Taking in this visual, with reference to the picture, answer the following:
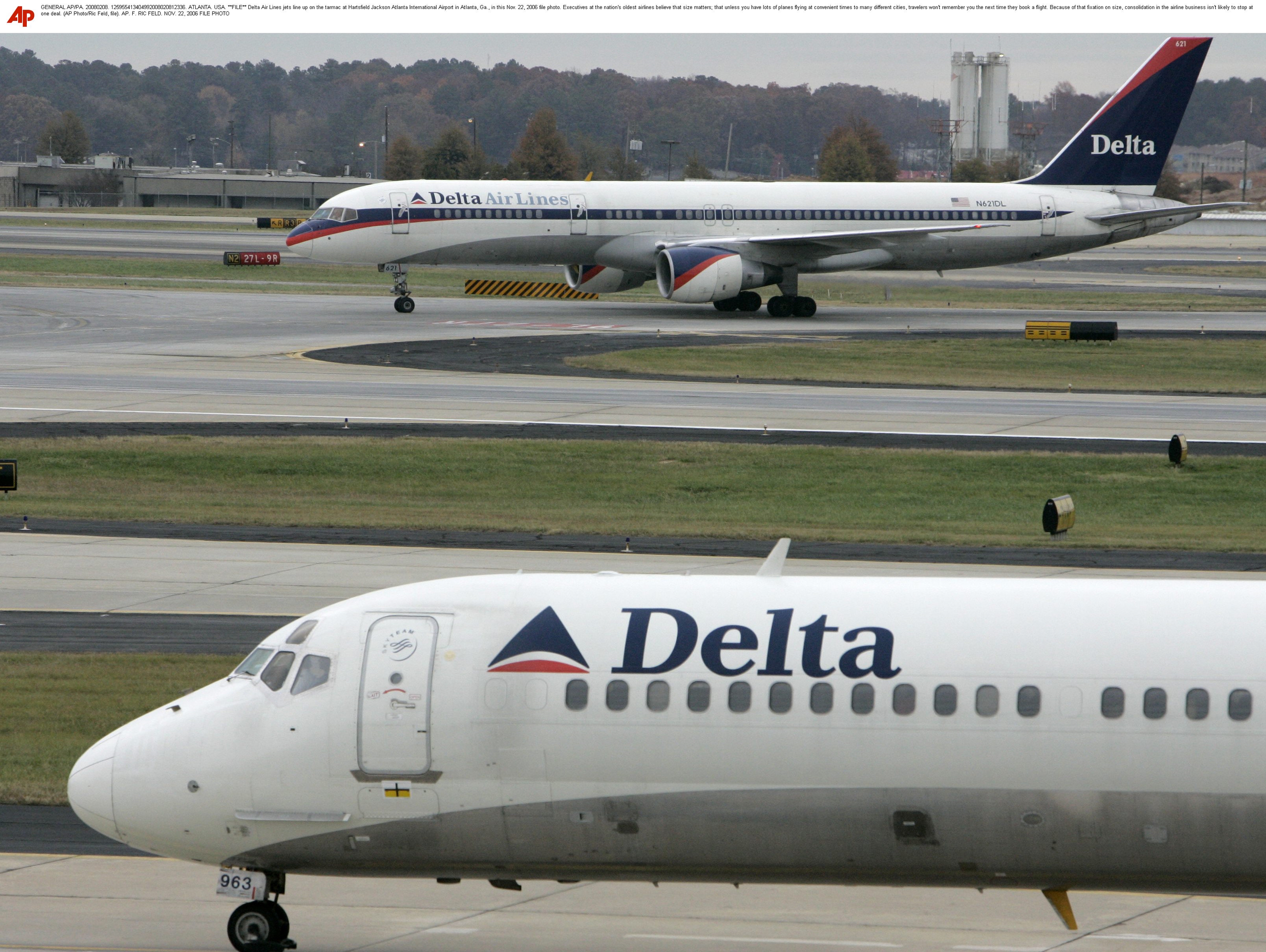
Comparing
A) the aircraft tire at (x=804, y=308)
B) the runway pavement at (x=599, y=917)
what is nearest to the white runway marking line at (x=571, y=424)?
the aircraft tire at (x=804, y=308)

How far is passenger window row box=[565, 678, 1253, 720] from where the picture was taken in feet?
36.4

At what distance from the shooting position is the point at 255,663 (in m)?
12.2

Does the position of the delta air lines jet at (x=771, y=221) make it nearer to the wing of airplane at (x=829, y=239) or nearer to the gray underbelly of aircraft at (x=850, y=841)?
the wing of airplane at (x=829, y=239)

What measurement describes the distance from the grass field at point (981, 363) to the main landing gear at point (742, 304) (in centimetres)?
1030

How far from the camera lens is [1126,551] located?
29641 mm

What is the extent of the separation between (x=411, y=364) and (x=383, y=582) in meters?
27.3

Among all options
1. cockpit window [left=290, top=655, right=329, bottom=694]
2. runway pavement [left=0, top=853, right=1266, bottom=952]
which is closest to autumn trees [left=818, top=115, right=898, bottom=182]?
runway pavement [left=0, top=853, right=1266, bottom=952]

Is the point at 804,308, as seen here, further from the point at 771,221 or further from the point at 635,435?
the point at 635,435

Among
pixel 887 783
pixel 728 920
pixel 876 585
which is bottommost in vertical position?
pixel 728 920

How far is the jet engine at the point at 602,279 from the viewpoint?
6888cm

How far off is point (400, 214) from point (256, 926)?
54.6 metres

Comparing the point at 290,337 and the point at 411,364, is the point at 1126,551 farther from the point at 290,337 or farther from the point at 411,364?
the point at 290,337

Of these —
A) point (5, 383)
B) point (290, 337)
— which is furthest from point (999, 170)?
point (5, 383)

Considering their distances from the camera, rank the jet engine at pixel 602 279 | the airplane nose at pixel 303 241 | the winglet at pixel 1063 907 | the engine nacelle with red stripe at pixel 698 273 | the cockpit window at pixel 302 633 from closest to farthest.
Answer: the winglet at pixel 1063 907 < the cockpit window at pixel 302 633 < the engine nacelle with red stripe at pixel 698 273 < the airplane nose at pixel 303 241 < the jet engine at pixel 602 279
